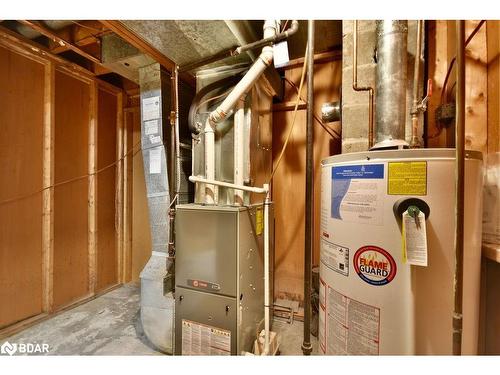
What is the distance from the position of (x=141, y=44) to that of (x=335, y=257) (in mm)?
1548

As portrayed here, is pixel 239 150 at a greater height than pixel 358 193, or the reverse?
pixel 239 150

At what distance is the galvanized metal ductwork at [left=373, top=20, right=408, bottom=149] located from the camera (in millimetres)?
962

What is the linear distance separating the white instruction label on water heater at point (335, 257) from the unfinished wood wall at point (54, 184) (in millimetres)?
2290

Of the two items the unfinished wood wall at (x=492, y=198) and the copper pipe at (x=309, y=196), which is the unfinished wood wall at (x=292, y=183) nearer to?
the copper pipe at (x=309, y=196)

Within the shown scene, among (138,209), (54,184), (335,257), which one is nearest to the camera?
(335,257)

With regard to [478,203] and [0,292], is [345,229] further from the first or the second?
[0,292]

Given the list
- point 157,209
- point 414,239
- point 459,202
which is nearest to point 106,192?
point 157,209

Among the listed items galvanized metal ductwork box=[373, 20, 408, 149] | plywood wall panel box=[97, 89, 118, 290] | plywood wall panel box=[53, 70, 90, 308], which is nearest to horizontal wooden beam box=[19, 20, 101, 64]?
plywood wall panel box=[53, 70, 90, 308]

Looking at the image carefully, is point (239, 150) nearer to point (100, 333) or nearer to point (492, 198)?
point (492, 198)

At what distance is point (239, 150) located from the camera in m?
1.32

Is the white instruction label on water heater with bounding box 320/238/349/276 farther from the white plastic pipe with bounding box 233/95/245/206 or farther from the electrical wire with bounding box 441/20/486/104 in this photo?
the electrical wire with bounding box 441/20/486/104

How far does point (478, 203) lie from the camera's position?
0.74m
